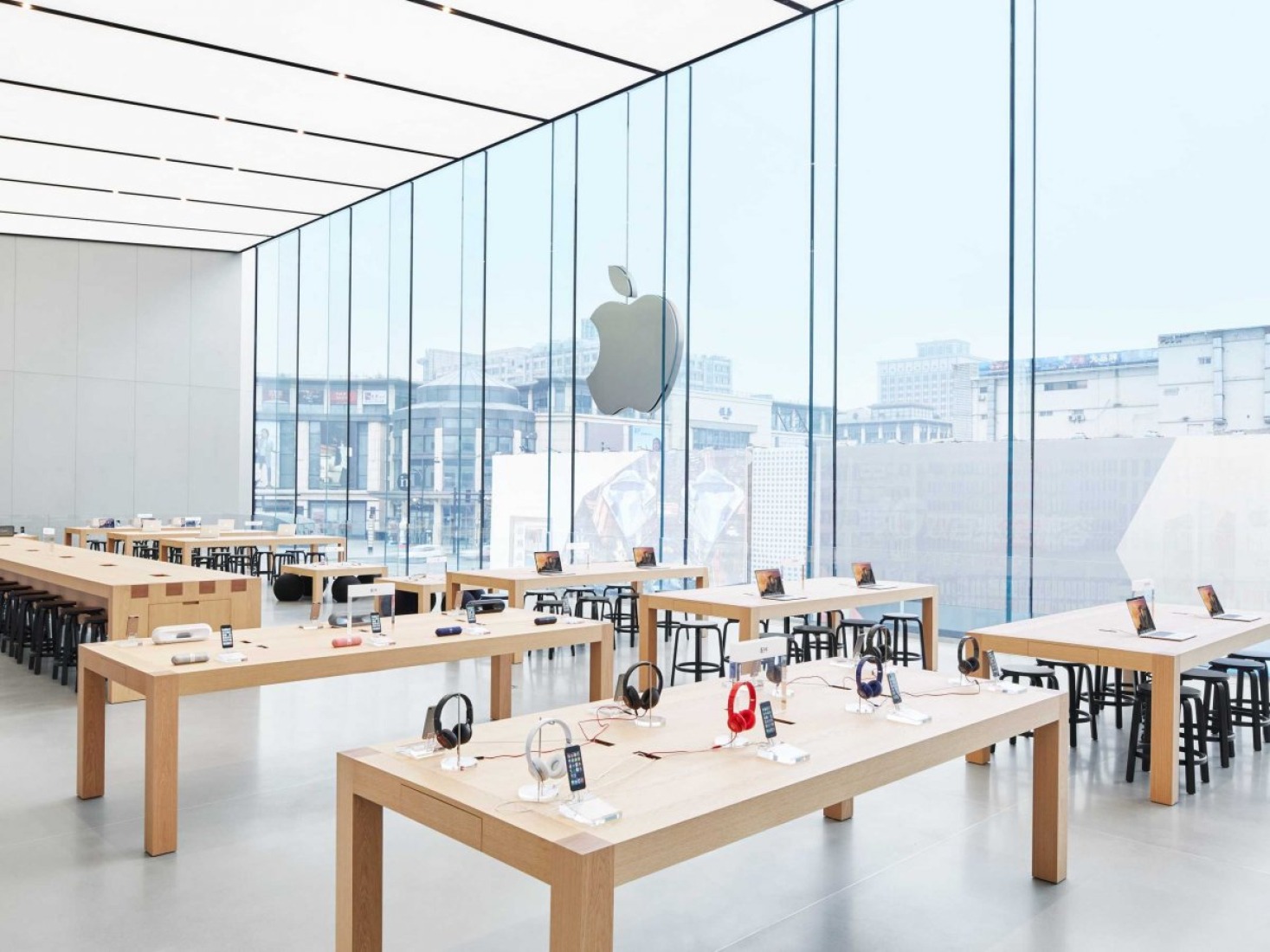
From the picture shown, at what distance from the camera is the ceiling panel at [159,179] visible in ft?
36.3

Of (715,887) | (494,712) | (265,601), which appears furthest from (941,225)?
(265,601)

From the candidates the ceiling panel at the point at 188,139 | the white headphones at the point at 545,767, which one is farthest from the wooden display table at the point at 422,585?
the white headphones at the point at 545,767

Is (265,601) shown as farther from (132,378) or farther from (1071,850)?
(1071,850)

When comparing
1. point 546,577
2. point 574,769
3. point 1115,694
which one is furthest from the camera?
point 546,577

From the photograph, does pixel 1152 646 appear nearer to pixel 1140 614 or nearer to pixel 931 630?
pixel 1140 614

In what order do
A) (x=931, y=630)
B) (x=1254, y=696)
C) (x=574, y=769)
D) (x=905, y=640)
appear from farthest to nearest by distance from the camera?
(x=931, y=630), (x=905, y=640), (x=1254, y=696), (x=574, y=769)

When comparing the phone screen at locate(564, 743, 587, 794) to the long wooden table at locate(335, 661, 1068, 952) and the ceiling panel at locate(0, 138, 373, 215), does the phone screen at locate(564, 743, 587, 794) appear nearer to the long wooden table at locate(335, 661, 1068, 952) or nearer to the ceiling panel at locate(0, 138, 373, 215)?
the long wooden table at locate(335, 661, 1068, 952)

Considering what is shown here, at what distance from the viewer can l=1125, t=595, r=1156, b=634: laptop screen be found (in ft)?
16.3

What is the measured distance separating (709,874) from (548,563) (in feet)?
15.5

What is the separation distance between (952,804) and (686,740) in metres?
1.84

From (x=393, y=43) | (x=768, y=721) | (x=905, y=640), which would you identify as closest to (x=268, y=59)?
(x=393, y=43)

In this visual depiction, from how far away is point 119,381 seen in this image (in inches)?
619

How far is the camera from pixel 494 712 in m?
5.63

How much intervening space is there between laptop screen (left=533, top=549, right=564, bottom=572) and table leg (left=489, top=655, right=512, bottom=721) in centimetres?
226
